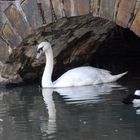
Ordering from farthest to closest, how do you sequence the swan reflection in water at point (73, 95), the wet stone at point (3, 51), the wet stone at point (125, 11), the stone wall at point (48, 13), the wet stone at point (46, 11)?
the wet stone at point (3, 51), the wet stone at point (46, 11), the stone wall at point (48, 13), the wet stone at point (125, 11), the swan reflection in water at point (73, 95)

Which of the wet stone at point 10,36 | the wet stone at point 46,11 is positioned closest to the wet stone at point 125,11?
the wet stone at point 46,11

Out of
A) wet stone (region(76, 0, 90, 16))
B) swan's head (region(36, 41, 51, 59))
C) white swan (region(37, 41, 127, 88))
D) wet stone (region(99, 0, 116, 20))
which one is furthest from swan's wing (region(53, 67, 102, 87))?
wet stone (region(99, 0, 116, 20))

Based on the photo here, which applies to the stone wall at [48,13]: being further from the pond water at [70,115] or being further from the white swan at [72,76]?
the pond water at [70,115]

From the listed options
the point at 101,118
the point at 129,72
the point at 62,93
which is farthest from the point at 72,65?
the point at 101,118

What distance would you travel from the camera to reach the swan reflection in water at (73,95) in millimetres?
6902

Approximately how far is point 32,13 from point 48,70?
1.70 metres

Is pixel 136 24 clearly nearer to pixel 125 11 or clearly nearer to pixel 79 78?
pixel 125 11

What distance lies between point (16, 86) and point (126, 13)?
342 cm

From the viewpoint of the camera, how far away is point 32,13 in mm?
9594

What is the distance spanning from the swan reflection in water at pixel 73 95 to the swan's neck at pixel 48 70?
0.23 metres

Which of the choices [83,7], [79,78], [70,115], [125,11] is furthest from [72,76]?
[70,115]

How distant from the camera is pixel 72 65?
1199 centimetres

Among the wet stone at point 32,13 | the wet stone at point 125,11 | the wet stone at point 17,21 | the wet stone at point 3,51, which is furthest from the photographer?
the wet stone at point 3,51

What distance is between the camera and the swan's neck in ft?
35.0
